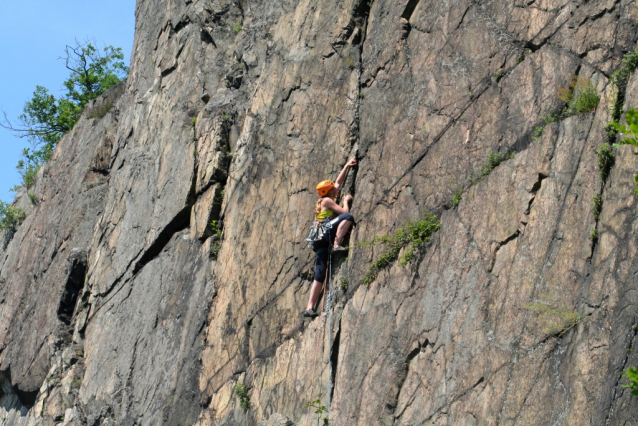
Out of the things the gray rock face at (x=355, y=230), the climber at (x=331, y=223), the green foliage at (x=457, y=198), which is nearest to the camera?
the gray rock face at (x=355, y=230)

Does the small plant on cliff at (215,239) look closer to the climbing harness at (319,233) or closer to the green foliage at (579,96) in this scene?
the climbing harness at (319,233)

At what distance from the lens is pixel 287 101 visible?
45.4 ft

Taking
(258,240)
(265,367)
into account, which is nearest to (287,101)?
(258,240)

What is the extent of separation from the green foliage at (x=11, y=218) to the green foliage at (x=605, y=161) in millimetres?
21488

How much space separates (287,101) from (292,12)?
1812mm

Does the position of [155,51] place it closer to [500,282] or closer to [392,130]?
[392,130]

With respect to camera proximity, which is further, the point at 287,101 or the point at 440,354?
the point at 287,101

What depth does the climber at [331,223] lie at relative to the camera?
11.5 metres

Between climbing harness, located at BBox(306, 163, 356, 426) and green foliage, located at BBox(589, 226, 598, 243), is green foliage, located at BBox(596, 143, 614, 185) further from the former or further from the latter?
climbing harness, located at BBox(306, 163, 356, 426)

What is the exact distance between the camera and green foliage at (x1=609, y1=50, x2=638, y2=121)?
8320mm

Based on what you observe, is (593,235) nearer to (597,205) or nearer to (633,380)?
(597,205)

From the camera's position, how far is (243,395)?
1248cm

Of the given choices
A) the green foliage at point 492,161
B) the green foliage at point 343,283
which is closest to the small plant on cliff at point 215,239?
the green foliage at point 343,283

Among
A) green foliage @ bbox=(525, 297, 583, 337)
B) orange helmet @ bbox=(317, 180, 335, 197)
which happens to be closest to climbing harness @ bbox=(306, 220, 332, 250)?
orange helmet @ bbox=(317, 180, 335, 197)
